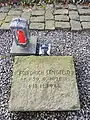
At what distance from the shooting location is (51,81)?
9.85 feet

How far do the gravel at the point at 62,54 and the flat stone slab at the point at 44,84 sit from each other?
0.28ft

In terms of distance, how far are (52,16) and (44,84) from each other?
6.64 feet

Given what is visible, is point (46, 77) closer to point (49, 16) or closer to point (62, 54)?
point (62, 54)

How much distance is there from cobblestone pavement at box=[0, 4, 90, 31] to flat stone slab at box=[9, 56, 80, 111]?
1143mm

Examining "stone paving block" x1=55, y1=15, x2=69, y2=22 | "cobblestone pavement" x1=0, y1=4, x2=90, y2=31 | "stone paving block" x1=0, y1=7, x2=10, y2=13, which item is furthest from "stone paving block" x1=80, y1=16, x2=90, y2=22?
"stone paving block" x1=0, y1=7, x2=10, y2=13

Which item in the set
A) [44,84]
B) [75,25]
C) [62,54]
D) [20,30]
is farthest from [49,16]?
[44,84]

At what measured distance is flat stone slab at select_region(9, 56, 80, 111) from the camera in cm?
277

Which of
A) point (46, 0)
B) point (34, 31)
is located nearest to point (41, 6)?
point (46, 0)

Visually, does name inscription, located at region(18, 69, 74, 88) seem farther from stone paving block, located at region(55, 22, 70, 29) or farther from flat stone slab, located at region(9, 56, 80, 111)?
stone paving block, located at region(55, 22, 70, 29)

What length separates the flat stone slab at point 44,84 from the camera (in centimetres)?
277

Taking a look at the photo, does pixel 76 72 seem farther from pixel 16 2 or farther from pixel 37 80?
pixel 16 2

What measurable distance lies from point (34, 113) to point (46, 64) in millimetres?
739

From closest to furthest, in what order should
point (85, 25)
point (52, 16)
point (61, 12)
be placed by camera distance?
point (85, 25) < point (52, 16) < point (61, 12)

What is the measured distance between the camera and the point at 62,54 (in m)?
3.66
